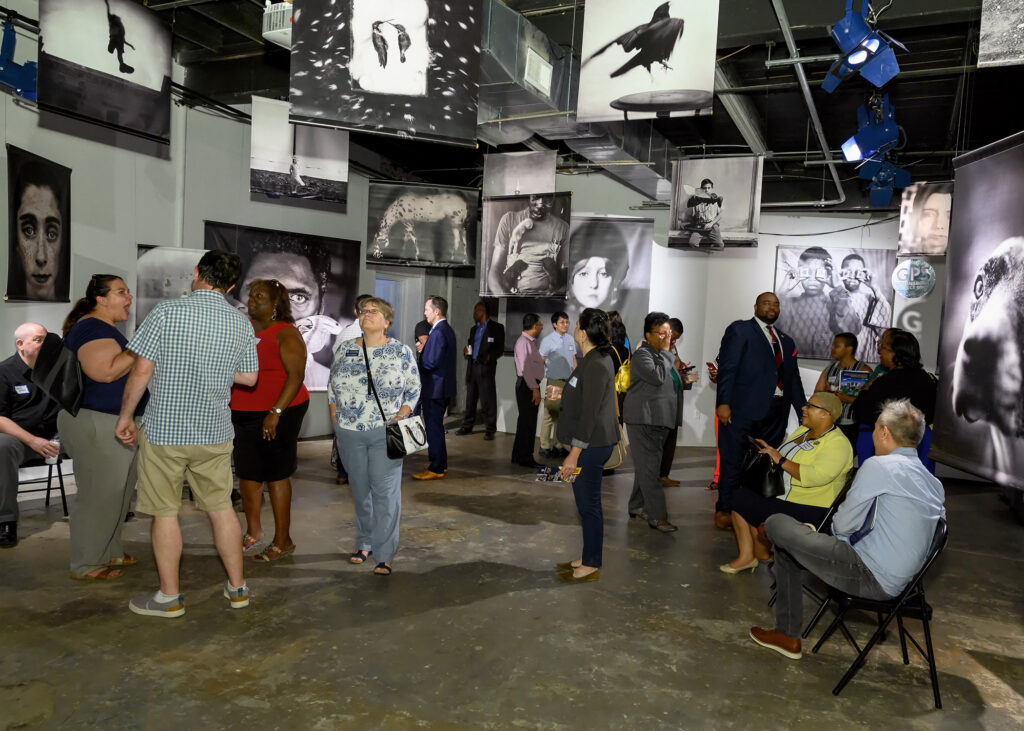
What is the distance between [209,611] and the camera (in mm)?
3730

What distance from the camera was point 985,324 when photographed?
3.07m

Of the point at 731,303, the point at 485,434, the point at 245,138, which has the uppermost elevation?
the point at 245,138

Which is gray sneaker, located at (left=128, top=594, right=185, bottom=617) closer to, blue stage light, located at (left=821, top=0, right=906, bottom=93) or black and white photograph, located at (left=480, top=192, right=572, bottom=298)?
blue stage light, located at (left=821, top=0, right=906, bottom=93)

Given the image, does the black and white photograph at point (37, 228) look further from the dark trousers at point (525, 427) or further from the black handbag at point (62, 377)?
the dark trousers at point (525, 427)

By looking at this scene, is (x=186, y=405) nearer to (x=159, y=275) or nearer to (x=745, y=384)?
(x=745, y=384)

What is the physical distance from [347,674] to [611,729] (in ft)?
3.71

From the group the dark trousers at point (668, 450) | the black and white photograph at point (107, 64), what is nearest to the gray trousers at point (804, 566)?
the dark trousers at point (668, 450)

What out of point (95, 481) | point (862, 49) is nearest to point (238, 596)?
point (95, 481)

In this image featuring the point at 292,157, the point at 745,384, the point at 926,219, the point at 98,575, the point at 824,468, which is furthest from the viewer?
the point at 926,219

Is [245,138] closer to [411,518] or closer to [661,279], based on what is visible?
[411,518]

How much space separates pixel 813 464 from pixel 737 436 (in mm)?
1544

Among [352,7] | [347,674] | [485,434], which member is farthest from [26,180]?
[485,434]

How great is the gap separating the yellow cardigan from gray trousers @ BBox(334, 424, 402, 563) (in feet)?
7.30

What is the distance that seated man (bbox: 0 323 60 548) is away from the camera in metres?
4.57
